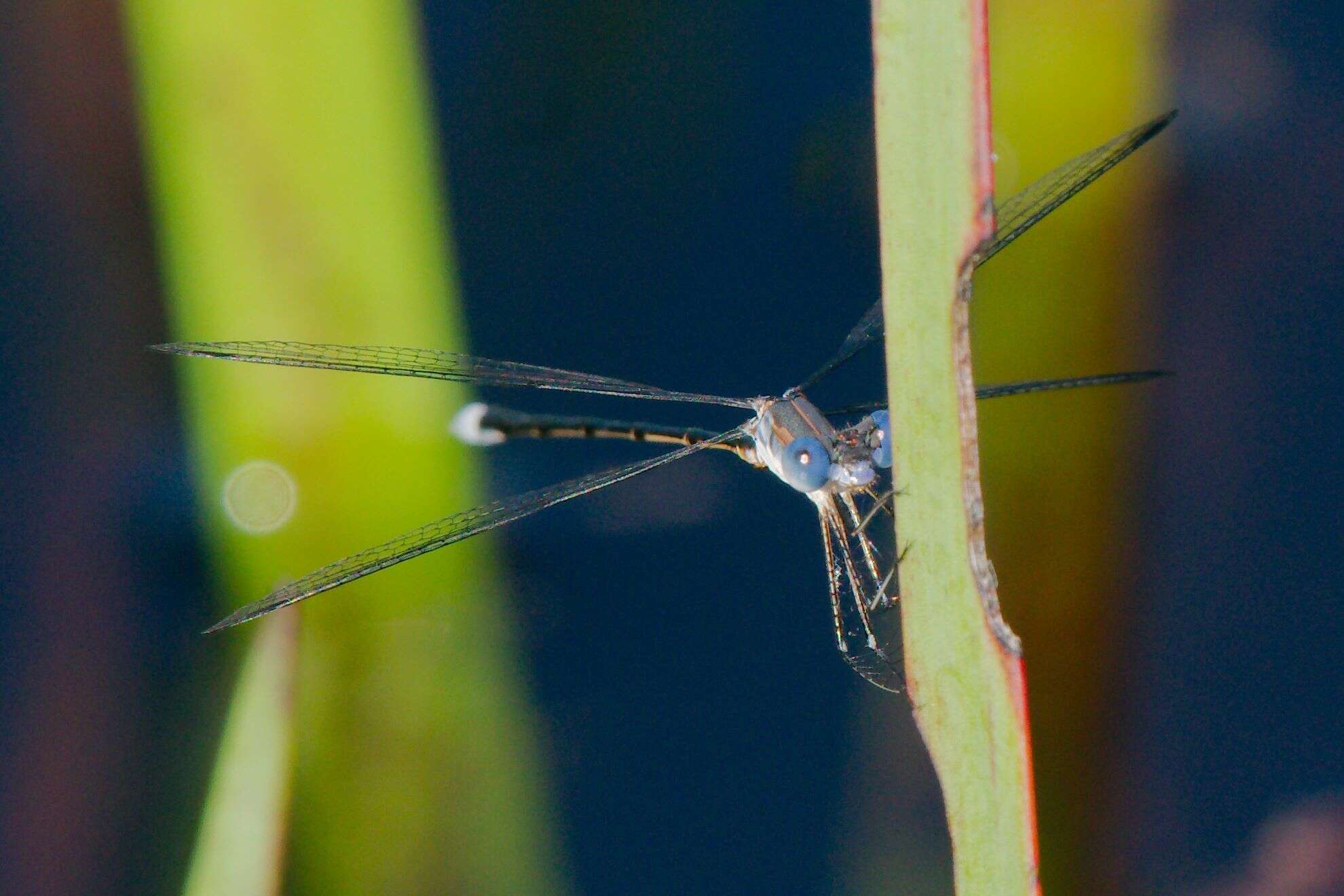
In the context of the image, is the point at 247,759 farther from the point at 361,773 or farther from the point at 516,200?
the point at 516,200

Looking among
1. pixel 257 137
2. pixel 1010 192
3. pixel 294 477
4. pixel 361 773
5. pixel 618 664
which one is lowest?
pixel 361 773

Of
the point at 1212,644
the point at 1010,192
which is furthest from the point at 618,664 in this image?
the point at 1010,192

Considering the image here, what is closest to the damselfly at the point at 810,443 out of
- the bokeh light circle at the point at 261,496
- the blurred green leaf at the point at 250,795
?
the blurred green leaf at the point at 250,795

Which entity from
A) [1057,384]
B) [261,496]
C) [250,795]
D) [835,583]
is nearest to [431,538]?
[250,795]

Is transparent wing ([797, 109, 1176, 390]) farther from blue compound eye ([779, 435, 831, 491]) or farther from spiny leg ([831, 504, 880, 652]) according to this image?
spiny leg ([831, 504, 880, 652])

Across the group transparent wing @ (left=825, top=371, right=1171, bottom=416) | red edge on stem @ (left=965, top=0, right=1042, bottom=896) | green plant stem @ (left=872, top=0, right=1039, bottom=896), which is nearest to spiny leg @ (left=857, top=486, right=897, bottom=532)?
transparent wing @ (left=825, top=371, right=1171, bottom=416)

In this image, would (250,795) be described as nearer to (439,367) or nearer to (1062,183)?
(439,367)
